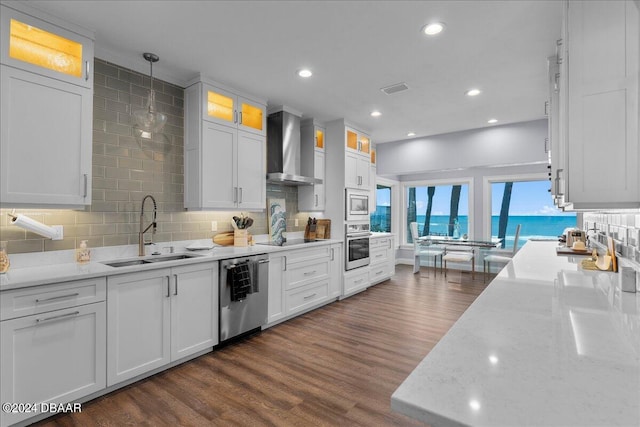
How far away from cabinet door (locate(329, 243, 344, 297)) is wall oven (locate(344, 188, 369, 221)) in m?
0.54

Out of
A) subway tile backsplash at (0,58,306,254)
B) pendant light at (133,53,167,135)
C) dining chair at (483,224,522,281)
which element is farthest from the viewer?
dining chair at (483,224,522,281)

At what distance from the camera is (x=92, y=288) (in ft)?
6.91

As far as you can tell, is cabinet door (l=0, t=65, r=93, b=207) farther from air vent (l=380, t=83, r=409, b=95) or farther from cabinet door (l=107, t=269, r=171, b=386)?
air vent (l=380, t=83, r=409, b=95)

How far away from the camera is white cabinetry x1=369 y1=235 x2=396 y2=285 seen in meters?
5.27

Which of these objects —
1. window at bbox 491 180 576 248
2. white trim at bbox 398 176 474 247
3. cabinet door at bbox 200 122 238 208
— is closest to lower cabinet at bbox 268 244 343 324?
cabinet door at bbox 200 122 238 208

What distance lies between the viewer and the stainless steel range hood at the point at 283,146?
4.05 meters

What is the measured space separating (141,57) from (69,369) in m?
2.48

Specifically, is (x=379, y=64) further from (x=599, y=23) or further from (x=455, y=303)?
(x=455, y=303)

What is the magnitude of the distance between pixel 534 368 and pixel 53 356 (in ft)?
8.22

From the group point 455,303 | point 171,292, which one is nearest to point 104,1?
point 171,292

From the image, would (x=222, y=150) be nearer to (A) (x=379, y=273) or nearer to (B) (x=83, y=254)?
(B) (x=83, y=254)

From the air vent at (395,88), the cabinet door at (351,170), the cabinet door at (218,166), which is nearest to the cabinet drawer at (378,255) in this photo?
the cabinet door at (351,170)

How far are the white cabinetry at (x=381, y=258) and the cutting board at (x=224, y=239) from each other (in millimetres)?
2403

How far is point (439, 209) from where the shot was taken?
7.21 m
